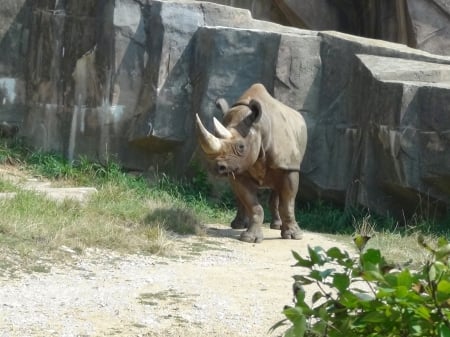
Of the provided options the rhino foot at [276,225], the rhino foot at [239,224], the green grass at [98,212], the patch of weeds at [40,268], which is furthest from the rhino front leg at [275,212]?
the patch of weeds at [40,268]

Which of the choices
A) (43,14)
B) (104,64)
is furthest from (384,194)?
(43,14)

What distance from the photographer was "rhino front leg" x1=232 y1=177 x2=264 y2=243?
874cm

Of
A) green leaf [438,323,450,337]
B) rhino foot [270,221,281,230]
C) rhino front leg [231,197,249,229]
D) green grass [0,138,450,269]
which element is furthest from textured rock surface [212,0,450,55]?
green leaf [438,323,450,337]

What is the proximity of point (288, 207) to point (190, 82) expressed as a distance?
2.60 meters

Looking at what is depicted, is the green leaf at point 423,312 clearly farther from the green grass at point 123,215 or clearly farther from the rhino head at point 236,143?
the rhino head at point 236,143

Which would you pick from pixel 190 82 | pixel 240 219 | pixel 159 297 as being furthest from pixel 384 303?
pixel 190 82

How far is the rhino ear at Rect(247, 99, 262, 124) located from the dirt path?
1.34m

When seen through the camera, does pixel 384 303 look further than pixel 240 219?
No

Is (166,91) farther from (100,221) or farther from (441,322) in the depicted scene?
(441,322)

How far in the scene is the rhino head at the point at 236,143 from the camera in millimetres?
8602

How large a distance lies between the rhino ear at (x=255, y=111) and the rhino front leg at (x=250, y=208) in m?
0.56

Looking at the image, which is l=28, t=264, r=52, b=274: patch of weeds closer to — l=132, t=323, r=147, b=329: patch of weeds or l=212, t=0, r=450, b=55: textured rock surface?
l=132, t=323, r=147, b=329: patch of weeds

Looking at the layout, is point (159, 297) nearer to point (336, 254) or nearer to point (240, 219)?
point (240, 219)

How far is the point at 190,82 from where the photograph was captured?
36.5ft
